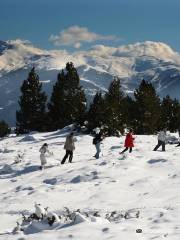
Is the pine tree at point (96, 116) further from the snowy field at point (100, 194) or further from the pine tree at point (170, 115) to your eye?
the snowy field at point (100, 194)

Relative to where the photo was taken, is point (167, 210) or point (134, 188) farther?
point (134, 188)

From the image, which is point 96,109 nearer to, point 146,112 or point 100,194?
point 146,112

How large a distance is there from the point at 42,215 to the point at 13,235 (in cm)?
113

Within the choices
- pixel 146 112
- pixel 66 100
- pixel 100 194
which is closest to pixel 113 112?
pixel 146 112

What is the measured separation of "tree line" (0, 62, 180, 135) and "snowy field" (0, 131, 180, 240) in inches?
841

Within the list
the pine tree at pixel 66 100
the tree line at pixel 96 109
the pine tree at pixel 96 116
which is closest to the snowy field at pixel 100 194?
the pine tree at pixel 96 116

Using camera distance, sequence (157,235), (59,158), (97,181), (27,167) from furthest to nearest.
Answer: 1. (59,158)
2. (27,167)
3. (97,181)
4. (157,235)

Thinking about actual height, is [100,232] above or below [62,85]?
below

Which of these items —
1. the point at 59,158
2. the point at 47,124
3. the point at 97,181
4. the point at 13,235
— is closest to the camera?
the point at 13,235

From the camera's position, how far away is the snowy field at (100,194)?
1173 centimetres

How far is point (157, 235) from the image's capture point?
36.1 feet

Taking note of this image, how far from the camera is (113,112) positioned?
161ft

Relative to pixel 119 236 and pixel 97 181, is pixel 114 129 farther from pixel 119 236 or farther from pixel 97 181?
pixel 119 236

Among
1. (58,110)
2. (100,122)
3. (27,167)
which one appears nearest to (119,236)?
(27,167)
